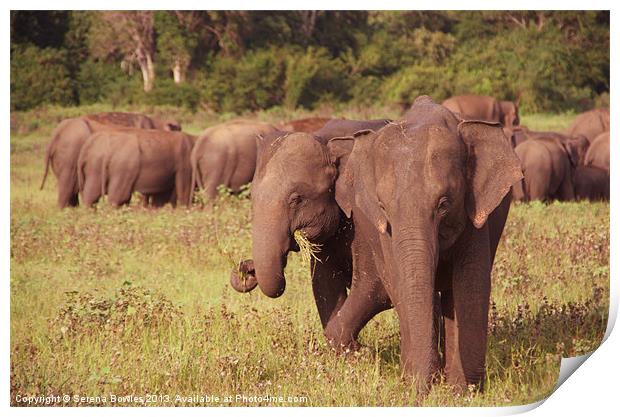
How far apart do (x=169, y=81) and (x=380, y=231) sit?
17.0 ft

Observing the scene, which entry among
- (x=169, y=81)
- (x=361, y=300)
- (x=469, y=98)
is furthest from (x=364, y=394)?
(x=469, y=98)

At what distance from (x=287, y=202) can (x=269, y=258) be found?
1.05 feet

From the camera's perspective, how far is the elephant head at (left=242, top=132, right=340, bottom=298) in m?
6.47

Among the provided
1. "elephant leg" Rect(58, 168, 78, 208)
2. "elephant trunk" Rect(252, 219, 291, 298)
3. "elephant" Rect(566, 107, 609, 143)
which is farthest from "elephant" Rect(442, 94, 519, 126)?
"elephant trunk" Rect(252, 219, 291, 298)

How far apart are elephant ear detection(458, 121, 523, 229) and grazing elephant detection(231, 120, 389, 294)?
2.96 ft

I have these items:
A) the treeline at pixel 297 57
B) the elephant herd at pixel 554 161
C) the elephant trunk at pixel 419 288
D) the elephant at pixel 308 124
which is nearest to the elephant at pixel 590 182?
the elephant herd at pixel 554 161

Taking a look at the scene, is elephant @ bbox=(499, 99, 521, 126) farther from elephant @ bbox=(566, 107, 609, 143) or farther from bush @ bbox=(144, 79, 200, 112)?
bush @ bbox=(144, 79, 200, 112)

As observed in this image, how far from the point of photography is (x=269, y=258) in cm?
646

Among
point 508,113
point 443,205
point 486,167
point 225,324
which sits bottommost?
point 508,113

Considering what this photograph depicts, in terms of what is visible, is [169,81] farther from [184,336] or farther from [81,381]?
[81,381]

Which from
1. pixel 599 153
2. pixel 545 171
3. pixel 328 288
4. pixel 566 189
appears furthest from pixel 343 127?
pixel 599 153

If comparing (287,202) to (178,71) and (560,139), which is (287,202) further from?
(560,139)

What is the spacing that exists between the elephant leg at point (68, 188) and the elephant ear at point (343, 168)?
8.45 metres

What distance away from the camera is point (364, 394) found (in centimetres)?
633
